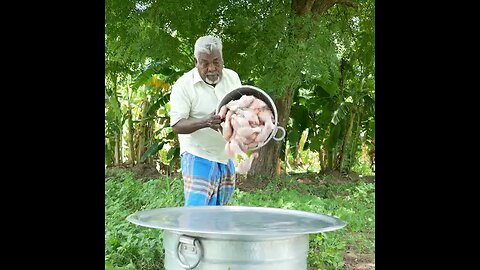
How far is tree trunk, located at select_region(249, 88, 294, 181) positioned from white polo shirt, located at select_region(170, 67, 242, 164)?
0.84 m

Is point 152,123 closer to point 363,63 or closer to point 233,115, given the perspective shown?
point 363,63

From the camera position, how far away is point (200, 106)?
2445 millimetres

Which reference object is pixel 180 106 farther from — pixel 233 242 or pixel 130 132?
pixel 130 132

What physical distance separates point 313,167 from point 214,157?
2157 mm

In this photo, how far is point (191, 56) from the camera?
3107 millimetres

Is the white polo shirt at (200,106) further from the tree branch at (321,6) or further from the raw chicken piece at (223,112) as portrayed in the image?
the tree branch at (321,6)

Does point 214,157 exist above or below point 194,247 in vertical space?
above

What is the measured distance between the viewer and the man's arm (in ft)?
7.58

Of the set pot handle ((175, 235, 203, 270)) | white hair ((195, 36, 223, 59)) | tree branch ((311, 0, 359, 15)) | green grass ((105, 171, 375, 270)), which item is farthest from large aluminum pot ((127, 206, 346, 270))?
tree branch ((311, 0, 359, 15))

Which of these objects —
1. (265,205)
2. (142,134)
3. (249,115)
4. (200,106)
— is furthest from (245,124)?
(142,134)

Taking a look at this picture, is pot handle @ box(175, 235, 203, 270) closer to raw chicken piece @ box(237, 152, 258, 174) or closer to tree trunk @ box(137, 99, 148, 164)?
raw chicken piece @ box(237, 152, 258, 174)

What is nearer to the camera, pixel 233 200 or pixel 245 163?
pixel 245 163

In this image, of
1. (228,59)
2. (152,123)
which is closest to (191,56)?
(228,59)

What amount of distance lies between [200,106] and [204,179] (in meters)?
0.30
